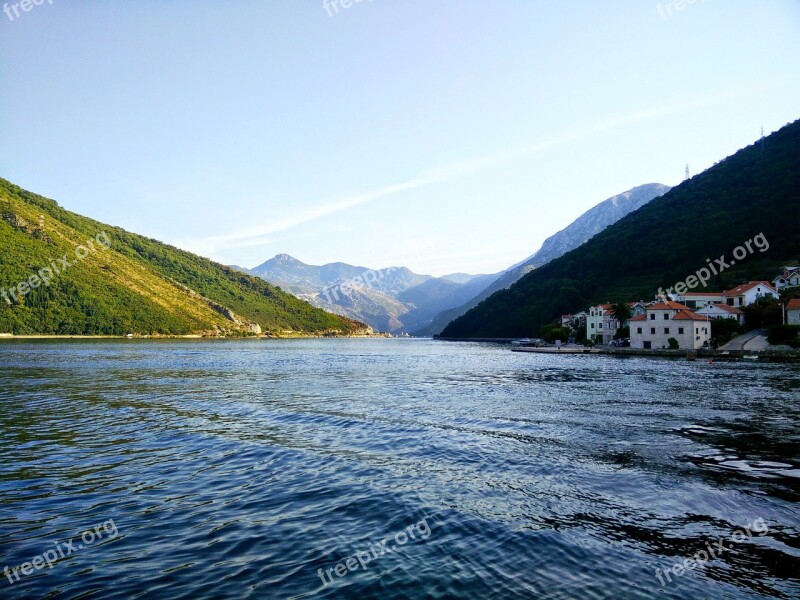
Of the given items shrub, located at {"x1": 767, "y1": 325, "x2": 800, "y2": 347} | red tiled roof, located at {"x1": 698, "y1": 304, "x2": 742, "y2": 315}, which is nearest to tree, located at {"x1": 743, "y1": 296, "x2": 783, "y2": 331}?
red tiled roof, located at {"x1": 698, "y1": 304, "x2": 742, "y2": 315}

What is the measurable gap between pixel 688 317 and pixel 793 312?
17274 mm

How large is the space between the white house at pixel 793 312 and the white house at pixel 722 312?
1416cm

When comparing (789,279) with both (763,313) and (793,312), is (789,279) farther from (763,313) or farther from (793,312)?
(793,312)

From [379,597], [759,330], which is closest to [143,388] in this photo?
[379,597]

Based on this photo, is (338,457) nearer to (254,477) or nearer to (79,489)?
(254,477)

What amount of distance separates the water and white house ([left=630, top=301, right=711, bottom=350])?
81.5 m

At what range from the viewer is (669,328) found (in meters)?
107

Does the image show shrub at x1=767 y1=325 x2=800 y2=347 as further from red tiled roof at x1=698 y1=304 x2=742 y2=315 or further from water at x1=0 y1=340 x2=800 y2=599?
water at x1=0 y1=340 x2=800 y2=599

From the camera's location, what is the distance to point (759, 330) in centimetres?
10188

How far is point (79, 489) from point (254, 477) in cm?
509

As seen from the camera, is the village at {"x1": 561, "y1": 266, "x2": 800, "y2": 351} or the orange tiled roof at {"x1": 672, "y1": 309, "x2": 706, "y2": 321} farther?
the village at {"x1": 561, "y1": 266, "x2": 800, "y2": 351}

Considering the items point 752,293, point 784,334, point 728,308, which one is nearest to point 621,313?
point 728,308

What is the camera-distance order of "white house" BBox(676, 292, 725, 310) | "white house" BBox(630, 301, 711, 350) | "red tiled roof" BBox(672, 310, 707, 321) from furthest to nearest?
"white house" BBox(676, 292, 725, 310)
"white house" BBox(630, 301, 711, 350)
"red tiled roof" BBox(672, 310, 707, 321)

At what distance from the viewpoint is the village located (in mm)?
104144
